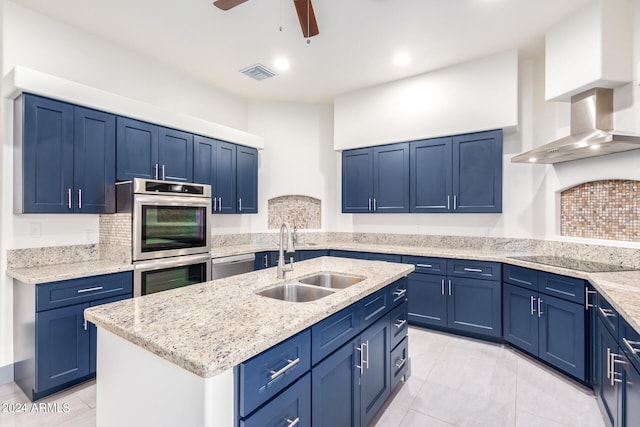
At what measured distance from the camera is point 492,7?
106 inches

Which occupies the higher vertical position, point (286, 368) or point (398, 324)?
point (286, 368)

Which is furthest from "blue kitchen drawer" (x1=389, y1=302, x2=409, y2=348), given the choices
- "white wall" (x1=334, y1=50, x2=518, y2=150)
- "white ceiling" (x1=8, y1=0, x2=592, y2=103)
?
"white ceiling" (x1=8, y1=0, x2=592, y2=103)

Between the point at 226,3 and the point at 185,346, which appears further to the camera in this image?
the point at 226,3

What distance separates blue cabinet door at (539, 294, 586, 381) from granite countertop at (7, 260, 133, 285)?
365 centimetres

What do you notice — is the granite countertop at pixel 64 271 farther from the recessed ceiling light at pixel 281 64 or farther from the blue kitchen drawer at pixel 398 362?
the recessed ceiling light at pixel 281 64

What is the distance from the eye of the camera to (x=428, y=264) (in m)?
3.57

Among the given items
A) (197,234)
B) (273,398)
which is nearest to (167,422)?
(273,398)

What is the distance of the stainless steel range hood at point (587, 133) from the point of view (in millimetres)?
2468

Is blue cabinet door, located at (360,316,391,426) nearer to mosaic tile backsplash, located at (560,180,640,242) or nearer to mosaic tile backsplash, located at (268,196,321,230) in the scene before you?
mosaic tile backsplash, located at (560,180,640,242)

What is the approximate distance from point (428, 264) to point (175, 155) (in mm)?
3099

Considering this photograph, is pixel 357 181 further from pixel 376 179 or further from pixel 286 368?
pixel 286 368

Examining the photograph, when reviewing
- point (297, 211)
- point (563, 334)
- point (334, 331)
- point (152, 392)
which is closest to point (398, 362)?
point (334, 331)

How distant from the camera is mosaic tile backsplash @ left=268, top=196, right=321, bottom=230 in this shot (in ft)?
16.3

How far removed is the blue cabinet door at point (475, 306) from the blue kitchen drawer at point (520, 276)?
14 centimetres
